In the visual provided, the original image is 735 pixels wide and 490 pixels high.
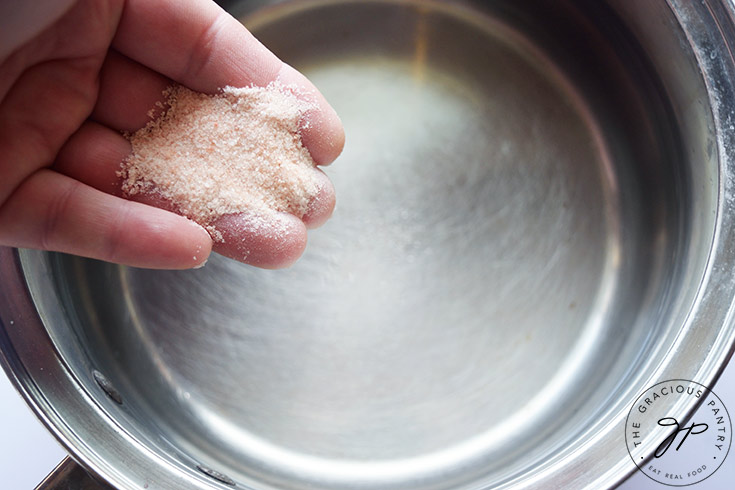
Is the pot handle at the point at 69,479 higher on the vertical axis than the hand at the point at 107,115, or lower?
lower

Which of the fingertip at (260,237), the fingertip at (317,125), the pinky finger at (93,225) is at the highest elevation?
the fingertip at (317,125)

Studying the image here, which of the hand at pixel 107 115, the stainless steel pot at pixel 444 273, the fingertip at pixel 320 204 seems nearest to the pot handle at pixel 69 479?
the stainless steel pot at pixel 444 273

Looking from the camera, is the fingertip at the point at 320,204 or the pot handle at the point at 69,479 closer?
the pot handle at the point at 69,479

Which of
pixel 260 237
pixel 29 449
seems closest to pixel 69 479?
pixel 29 449

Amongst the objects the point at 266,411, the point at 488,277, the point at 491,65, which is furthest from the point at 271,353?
the point at 491,65

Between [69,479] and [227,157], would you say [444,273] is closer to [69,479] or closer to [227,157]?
[227,157]

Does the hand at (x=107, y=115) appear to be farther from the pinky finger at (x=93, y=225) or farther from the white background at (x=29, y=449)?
the white background at (x=29, y=449)
